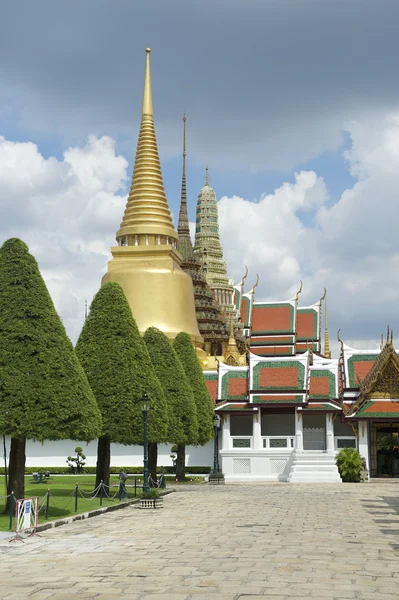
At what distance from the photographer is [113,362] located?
28.7 m

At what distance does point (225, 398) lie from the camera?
47.4 m

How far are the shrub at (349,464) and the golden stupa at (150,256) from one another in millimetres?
20519

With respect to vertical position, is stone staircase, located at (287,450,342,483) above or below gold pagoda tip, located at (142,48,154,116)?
below

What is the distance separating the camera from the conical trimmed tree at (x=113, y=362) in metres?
28.3

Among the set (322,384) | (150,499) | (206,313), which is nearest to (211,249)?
(206,313)

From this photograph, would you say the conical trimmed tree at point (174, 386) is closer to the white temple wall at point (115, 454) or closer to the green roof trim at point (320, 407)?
the green roof trim at point (320, 407)

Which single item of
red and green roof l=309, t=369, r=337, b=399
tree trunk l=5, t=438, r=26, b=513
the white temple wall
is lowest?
tree trunk l=5, t=438, r=26, b=513

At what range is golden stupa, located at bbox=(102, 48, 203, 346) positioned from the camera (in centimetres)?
6156

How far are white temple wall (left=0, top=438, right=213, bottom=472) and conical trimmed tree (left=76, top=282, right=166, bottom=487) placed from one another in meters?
20.2

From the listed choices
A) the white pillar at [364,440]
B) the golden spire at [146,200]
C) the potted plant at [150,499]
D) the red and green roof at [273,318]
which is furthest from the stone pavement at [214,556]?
the golden spire at [146,200]

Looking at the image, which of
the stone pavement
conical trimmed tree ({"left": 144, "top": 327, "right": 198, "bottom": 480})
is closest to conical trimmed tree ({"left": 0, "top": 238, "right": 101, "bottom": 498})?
the stone pavement

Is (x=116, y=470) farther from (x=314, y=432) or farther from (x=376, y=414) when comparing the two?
(x=376, y=414)

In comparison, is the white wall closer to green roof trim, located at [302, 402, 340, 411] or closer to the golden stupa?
green roof trim, located at [302, 402, 340, 411]

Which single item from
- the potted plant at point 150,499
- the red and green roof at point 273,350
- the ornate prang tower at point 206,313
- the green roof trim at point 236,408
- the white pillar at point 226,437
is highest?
the ornate prang tower at point 206,313
